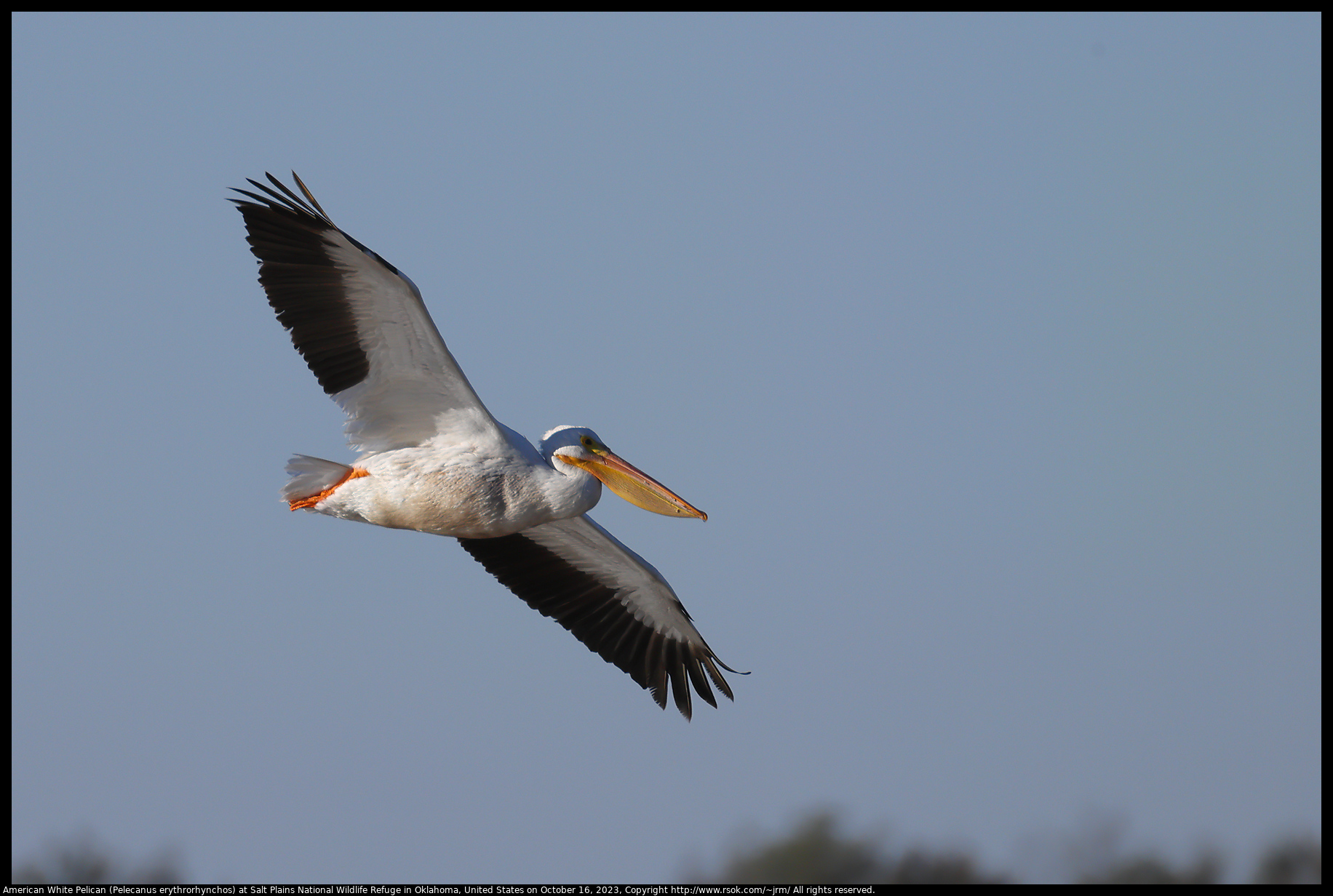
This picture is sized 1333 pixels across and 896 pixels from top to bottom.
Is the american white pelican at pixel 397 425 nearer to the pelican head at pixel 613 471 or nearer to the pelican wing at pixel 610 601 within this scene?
the pelican head at pixel 613 471

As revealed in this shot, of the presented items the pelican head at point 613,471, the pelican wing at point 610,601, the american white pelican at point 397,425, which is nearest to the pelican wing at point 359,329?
the american white pelican at point 397,425

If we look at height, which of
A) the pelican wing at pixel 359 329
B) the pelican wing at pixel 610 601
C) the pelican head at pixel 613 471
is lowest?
the pelican wing at pixel 610 601

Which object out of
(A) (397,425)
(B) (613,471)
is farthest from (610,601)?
(A) (397,425)

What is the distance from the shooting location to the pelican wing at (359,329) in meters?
10.7

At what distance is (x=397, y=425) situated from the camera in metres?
11.4

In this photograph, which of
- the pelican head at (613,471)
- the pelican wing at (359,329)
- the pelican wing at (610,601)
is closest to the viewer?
the pelican wing at (359,329)

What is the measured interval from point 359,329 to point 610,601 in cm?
380

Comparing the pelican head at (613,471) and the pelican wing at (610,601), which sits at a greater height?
the pelican head at (613,471)

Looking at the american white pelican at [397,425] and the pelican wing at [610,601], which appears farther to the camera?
the pelican wing at [610,601]

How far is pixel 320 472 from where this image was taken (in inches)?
449

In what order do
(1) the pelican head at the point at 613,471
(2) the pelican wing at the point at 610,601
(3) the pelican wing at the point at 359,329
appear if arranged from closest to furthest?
(3) the pelican wing at the point at 359,329
(1) the pelican head at the point at 613,471
(2) the pelican wing at the point at 610,601

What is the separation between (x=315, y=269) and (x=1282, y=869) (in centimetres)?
2127
